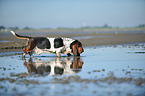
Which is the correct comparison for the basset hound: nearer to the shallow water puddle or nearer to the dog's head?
the dog's head

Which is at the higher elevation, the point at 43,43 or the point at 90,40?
the point at 43,43

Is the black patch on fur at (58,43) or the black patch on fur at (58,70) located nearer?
the black patch on fur at (58,70)

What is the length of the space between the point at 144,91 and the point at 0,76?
6.23 meters

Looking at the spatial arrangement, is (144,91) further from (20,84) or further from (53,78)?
(20,84)

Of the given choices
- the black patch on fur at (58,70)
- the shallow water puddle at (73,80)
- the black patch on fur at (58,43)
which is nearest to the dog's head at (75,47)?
the black patch on fur at (58,43)

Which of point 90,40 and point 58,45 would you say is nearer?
point 58,45

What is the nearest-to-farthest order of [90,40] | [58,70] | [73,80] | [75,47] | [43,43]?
[73,80] < [58,70] < [75,47] < [43,43] < [90,40]

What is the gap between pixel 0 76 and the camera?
12406 mm

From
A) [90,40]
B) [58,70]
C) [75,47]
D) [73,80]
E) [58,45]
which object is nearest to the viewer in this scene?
[73,80]

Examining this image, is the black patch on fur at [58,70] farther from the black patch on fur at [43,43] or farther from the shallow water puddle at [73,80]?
the black patch on fur at [43,43]

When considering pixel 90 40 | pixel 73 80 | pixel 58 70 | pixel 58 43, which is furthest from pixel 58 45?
pixel 90 40

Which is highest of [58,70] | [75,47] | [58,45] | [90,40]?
[58,45]

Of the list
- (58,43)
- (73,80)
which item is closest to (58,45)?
(58,43)

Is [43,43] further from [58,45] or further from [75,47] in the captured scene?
[75,47]
